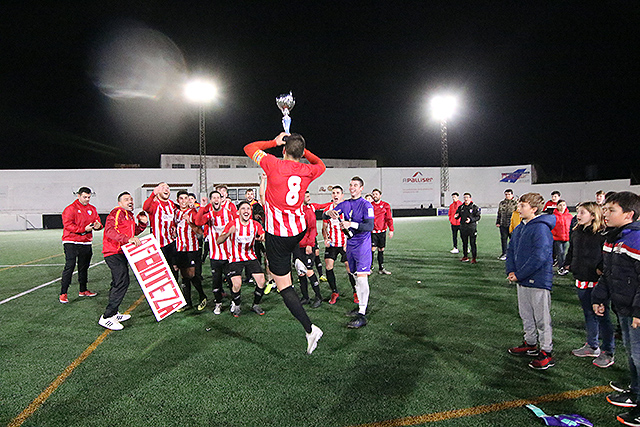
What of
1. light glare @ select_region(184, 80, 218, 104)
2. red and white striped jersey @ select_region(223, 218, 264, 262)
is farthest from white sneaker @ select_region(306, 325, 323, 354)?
light glare @ select_region(184, 80, 218, 104)

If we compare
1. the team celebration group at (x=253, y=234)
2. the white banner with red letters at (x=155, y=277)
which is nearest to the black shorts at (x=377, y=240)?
the team celebration group at (x=253, y=234)

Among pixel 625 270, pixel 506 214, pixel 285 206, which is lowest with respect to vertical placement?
pixel 625 270

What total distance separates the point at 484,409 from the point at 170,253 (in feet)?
17.5

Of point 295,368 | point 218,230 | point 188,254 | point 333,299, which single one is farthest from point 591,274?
point 188,254

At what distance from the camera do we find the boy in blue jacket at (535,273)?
3.61 meters

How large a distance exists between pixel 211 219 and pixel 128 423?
3511 millimetres

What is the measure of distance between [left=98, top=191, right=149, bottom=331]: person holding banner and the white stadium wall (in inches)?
1179

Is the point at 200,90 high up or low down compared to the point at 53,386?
up

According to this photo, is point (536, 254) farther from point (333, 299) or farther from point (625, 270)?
point (333, 299)

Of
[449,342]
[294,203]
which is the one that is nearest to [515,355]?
[449,342]

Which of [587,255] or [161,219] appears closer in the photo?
[587,255]

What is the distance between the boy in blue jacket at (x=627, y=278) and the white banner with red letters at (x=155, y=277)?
5338 millimetres

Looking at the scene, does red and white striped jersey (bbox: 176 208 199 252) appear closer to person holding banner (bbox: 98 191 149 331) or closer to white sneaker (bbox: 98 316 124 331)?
person holding banner (bbox: 98 191 149 331)

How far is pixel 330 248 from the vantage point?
6.88 m
